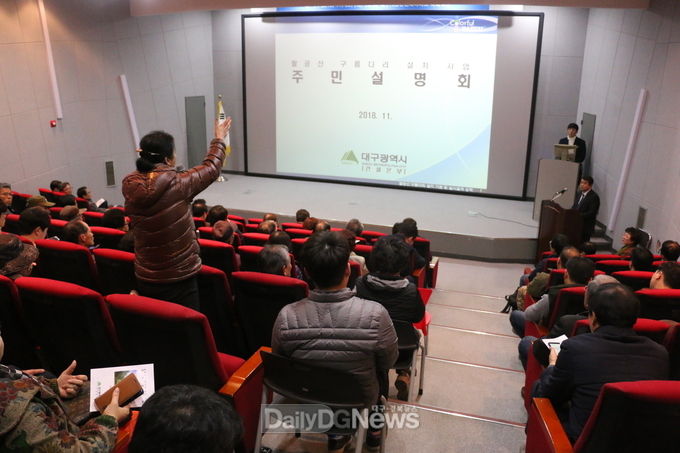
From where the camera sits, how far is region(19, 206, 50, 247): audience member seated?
3723mm

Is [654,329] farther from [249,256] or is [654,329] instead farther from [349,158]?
[349,158]

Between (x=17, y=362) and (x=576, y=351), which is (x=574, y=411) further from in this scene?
(x=17, y=362)

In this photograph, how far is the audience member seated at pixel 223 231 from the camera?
4699 millimetres

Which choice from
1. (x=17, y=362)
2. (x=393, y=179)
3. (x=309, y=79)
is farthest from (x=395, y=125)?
(x=17, y=362)

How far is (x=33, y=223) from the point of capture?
3730mm

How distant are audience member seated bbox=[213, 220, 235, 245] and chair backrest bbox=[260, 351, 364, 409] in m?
2.42

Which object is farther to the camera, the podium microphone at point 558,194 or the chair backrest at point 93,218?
the podium microphone at point 558,194

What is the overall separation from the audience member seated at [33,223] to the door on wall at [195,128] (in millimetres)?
6836

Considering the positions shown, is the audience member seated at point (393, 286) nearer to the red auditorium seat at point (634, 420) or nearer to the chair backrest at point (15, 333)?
the red auditorium seat at point (634, 420)

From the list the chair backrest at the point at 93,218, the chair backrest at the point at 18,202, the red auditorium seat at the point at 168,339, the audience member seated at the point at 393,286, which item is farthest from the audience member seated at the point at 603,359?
the chair backrest at the point at 18,202

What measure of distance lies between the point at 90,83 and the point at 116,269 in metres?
5.99

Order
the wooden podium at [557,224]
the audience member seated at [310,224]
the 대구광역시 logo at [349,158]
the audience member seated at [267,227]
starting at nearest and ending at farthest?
the audience member seated at [267,227], the audience member seated at [310,224], the wooden podium at [557,224], the 대구광역시 logo at [349,158]

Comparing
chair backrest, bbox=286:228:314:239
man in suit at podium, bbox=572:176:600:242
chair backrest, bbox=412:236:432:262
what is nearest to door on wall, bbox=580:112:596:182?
man in suit at podium, bbox=572:176:600:242

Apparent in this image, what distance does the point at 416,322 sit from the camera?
3.22 metres
